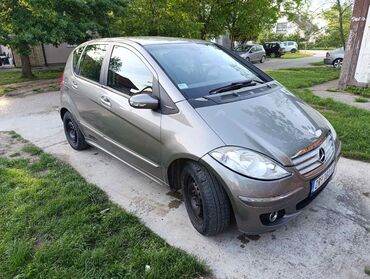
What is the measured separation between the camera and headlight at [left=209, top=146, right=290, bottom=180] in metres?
2.22

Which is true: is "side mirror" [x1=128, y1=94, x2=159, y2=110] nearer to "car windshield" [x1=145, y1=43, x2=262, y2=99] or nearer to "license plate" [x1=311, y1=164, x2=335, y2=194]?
"car windshield" [x1=145, y1=43, x2=262, y2=99]

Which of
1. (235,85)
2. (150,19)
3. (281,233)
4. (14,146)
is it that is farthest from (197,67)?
(150,19)

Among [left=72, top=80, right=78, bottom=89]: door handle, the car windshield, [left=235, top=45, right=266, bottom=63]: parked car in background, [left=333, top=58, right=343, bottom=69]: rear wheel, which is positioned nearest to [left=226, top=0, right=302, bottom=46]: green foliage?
[left=235, top=45, right=266, bottom=63]: parked car in background

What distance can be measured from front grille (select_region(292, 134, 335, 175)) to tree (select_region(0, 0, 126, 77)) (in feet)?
31.3

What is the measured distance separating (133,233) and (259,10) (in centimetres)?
1824

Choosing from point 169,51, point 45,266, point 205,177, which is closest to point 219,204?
point 205,177

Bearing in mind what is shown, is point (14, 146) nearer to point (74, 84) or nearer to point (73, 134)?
point (73, 134)

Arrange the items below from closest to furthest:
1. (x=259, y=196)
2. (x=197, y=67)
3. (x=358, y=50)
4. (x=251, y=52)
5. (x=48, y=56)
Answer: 1. (x=259, y=196)
2. (x=197, y=67)
3. (x=358, y=50)
4. (x=48, y=56)
5. (x=251, y=52)

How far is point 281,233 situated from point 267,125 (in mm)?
979

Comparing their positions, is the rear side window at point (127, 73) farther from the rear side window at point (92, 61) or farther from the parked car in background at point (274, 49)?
the parked car in background at point (274, 49)

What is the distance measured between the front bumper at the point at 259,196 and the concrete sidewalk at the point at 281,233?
299 mm

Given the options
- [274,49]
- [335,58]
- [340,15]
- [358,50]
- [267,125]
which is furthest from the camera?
[274,49]

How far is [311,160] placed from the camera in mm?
2424

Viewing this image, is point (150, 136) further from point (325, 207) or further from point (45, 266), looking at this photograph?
point (325, 207)
